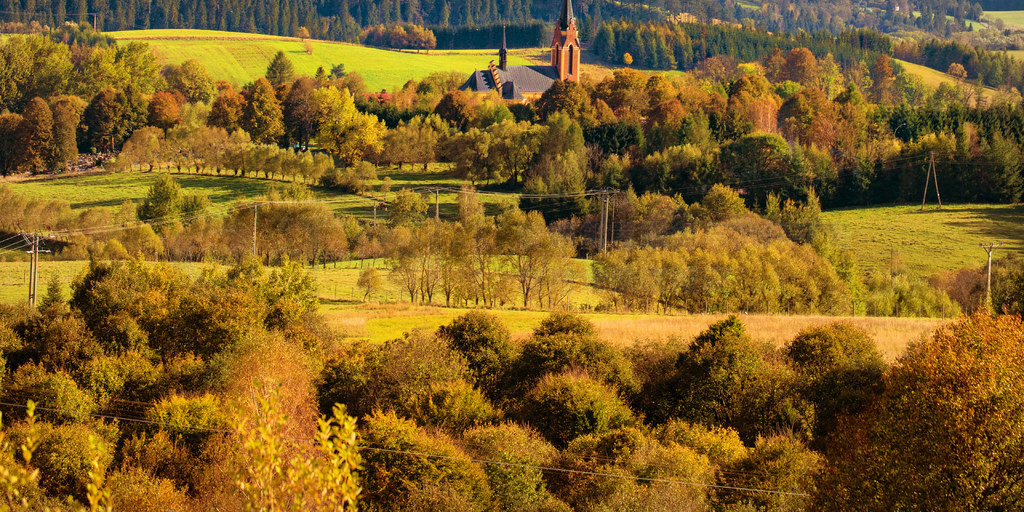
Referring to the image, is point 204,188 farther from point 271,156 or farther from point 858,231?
point 858,231

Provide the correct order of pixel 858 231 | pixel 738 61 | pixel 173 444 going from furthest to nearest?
pixel 738 61
pixel 858 231
pixel 173 444

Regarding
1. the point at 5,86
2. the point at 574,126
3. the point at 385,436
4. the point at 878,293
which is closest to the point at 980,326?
the point at 385,436

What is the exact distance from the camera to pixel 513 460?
91.7ft

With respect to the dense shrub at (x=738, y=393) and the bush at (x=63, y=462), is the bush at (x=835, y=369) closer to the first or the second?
the dense shrub at (x=738, y=393)

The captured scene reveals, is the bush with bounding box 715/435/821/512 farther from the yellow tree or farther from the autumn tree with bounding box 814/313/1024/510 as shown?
the yellow tree

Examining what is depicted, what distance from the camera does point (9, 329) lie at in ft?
136

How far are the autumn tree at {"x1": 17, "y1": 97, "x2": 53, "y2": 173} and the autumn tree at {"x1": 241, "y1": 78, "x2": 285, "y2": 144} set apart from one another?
20885 millimetres

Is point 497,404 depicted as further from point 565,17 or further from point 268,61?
point 268,61

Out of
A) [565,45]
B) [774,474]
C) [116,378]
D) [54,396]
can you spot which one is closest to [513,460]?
[774,474]

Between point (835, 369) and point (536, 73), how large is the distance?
132625mm

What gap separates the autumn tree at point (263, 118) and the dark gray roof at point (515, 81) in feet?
142

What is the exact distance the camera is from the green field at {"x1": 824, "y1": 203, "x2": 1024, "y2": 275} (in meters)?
69.3

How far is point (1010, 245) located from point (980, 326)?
53.9 metres

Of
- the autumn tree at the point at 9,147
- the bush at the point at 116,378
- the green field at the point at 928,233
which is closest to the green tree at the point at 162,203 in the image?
the autumn tree at the point at 9,147
